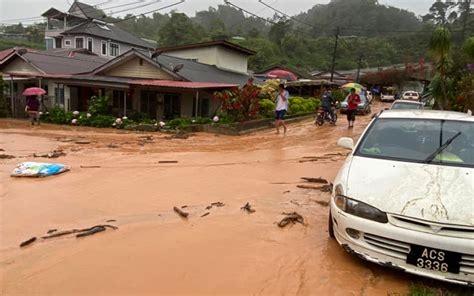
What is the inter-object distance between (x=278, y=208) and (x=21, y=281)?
11.0 feet

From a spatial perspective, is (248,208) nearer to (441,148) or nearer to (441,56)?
(441,148)

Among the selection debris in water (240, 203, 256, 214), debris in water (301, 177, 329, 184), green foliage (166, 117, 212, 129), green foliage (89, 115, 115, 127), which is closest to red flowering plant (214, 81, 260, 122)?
green foliage (166, 117, 212, 129)

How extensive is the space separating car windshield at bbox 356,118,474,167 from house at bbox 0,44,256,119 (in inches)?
525

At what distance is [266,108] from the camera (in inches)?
738

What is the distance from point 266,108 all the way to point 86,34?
→ 33.1m

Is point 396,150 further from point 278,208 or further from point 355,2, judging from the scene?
point 355,2

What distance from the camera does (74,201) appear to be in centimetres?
610

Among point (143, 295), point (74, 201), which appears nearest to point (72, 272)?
point (143, 295)

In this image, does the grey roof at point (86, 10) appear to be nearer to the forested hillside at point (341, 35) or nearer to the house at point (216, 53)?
the forested hillside at point (341, 35)

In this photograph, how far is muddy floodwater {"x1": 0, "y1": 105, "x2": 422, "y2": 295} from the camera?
3.66 meters

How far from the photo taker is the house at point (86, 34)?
44.8m

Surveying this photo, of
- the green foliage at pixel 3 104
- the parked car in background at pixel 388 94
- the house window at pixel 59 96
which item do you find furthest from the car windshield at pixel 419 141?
the parked car in background at pixel 388 94

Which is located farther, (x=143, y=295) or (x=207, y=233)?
(x=207, y=233)

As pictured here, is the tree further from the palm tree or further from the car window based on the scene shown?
the palm tree
